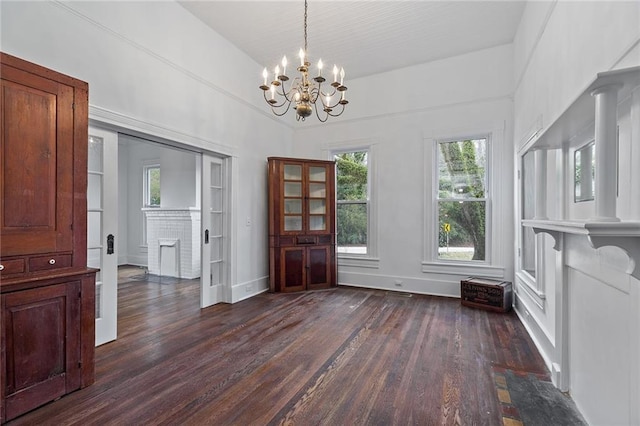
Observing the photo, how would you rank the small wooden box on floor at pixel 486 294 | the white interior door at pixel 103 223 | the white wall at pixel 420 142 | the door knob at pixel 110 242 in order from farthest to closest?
1. the white wall at pixel 420 142
2. the small wooden box on floor at pixel 486 294
3. the door knob at pixel 110 242
4. the white interior door at pixel 103 223

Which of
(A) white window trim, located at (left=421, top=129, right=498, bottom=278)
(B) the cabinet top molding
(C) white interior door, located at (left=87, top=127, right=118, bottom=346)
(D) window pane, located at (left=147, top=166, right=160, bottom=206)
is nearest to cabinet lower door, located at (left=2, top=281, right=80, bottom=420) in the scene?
(C) white interior door, located at (left=87, top=127, right=118, bottom=346)

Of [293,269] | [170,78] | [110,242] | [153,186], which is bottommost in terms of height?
[293,269]

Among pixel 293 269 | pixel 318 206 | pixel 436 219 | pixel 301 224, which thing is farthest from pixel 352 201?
pixel 293 269

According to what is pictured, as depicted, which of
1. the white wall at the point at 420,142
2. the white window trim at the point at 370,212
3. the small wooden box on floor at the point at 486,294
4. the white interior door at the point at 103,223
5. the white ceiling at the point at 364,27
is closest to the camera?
the white interior door at the point at 103,223

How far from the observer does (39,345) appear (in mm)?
2053

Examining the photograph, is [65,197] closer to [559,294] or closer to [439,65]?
[559,294]

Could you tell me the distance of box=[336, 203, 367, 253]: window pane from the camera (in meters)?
5.61

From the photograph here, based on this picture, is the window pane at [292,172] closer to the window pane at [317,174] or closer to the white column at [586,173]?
the window pane at [317,174]

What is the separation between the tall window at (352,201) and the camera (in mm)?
5598

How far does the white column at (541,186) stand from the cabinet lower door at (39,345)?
3.48 metres

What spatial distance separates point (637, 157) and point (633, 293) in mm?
629

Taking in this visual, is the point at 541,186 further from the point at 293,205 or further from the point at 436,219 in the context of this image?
the point at 293,205

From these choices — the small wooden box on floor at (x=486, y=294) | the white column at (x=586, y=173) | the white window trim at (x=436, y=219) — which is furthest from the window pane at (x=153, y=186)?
the white column at (x=586, y=173)

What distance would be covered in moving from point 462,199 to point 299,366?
359 centimetres
